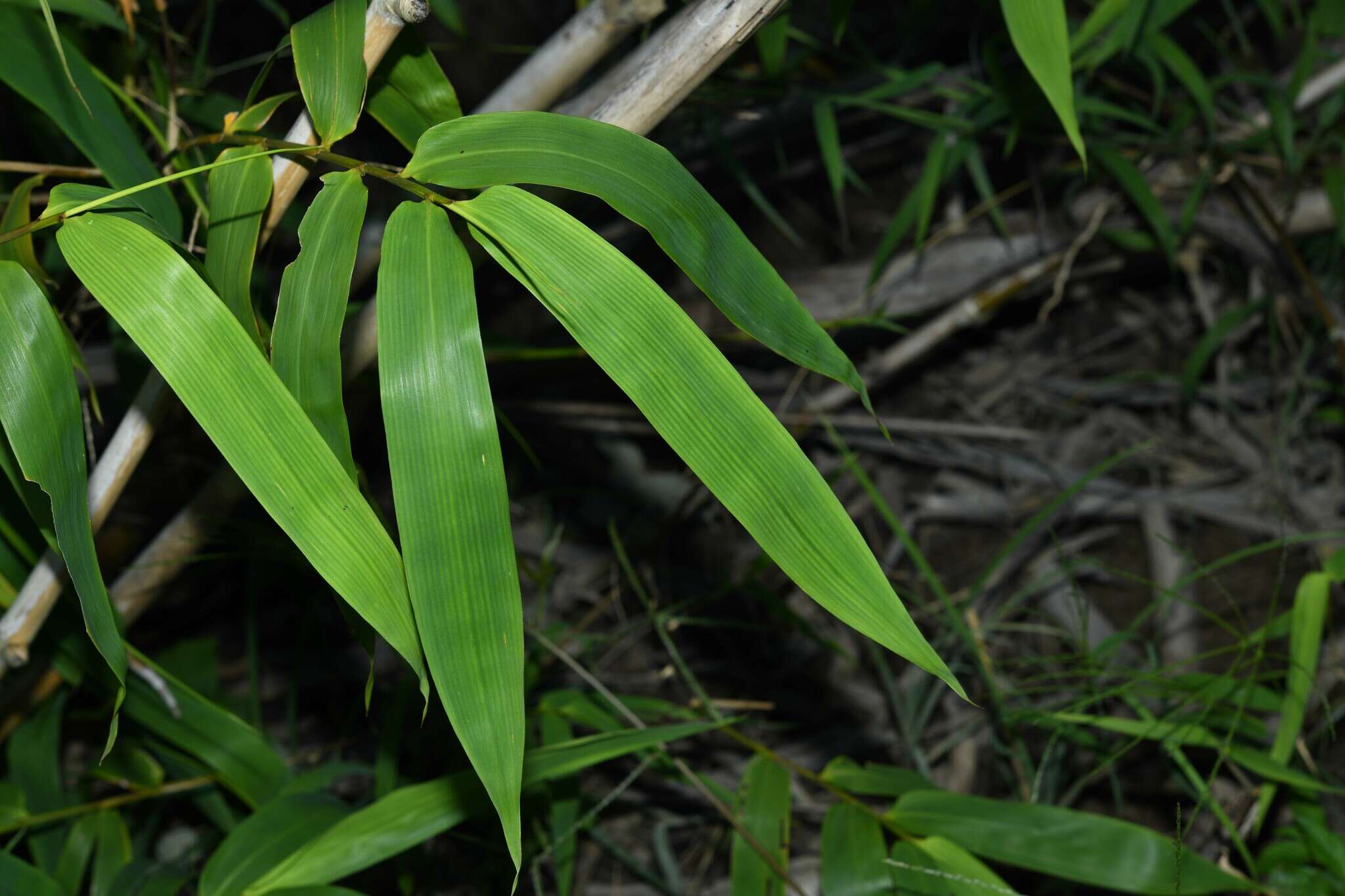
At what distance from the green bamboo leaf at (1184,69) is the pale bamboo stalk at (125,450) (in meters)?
0.88

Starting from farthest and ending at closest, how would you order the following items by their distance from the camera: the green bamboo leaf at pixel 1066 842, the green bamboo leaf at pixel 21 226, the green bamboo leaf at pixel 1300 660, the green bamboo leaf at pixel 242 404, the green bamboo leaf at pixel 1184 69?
the green bamboo leaf at pixel 1184 69 → the green bamboo leaf at pixel 1300 660 → the green bamboo leaf at pixel 1066 842 → the green bamboo leaf at pixel 21 226 → the green bamboo leaf at pixel 242 404

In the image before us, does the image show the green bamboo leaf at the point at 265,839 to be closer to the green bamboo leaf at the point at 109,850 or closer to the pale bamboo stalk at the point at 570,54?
the green bamboo leaf at the point at 109,850

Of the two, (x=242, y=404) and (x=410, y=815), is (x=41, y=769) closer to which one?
(x=410, y=815)

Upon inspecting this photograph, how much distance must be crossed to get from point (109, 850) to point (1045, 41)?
1022 millimetres

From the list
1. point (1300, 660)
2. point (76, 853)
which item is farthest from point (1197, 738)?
point (76, 853)

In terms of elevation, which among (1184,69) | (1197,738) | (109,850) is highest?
(1184,69)

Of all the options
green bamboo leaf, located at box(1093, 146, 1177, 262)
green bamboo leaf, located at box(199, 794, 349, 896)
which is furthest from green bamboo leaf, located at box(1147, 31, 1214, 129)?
green bamboo leaf, located at box(199, 794, 349, 896)

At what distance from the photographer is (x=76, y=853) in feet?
2.66

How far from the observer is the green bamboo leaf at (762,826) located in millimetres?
798

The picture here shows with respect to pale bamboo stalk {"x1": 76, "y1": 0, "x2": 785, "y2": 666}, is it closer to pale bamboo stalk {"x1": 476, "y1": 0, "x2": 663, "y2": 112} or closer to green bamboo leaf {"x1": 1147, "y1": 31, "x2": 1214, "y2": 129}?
pale bamboo stalk {"x1": 476, "y1": 0, "x2": 663, "y2": 112}

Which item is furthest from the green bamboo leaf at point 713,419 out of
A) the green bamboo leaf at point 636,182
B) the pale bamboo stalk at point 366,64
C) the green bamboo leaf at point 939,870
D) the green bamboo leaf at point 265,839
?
the green bamboo leaf at point 265,839

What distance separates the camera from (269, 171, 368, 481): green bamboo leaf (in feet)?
1.42

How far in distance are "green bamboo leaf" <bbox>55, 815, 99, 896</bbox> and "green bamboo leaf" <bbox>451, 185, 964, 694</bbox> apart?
2.49 feet

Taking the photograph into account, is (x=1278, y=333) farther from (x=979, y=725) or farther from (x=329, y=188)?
(x=329, y=188)
